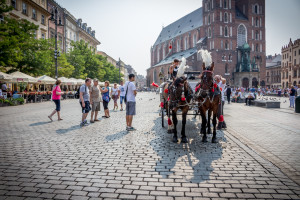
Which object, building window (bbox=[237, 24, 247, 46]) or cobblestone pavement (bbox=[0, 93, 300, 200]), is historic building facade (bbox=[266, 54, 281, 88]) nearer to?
building window (bbox=[237, 24, 247, 46])

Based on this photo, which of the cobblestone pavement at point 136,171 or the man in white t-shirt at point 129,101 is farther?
the man in white t-shirt at point 129,101

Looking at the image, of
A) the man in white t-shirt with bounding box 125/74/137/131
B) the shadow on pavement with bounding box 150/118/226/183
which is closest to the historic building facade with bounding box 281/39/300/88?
the man in white t-shirt with bounding box 125/74/137/131

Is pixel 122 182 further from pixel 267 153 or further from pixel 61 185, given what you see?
pixel 267 153

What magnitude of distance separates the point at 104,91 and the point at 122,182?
7980mm

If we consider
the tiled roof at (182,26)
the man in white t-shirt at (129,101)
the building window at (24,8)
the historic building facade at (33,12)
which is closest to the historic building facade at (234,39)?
the tiled roof at (182,26)

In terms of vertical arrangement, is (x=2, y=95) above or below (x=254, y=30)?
below

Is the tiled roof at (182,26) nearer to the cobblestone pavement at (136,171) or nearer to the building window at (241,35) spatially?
the building window at (241,35)

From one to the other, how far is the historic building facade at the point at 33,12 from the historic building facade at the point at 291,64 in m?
72.2

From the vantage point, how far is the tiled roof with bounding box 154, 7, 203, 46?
216ft

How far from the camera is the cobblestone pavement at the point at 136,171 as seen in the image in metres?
2.95

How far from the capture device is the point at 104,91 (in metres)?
10.8

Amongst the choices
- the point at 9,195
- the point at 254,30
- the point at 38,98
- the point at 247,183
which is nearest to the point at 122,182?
the point at 9,195

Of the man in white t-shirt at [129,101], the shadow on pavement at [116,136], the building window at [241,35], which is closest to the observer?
the shadow on pavement at [116,136]

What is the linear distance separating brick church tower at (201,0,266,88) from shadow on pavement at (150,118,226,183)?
51745 millimetres
